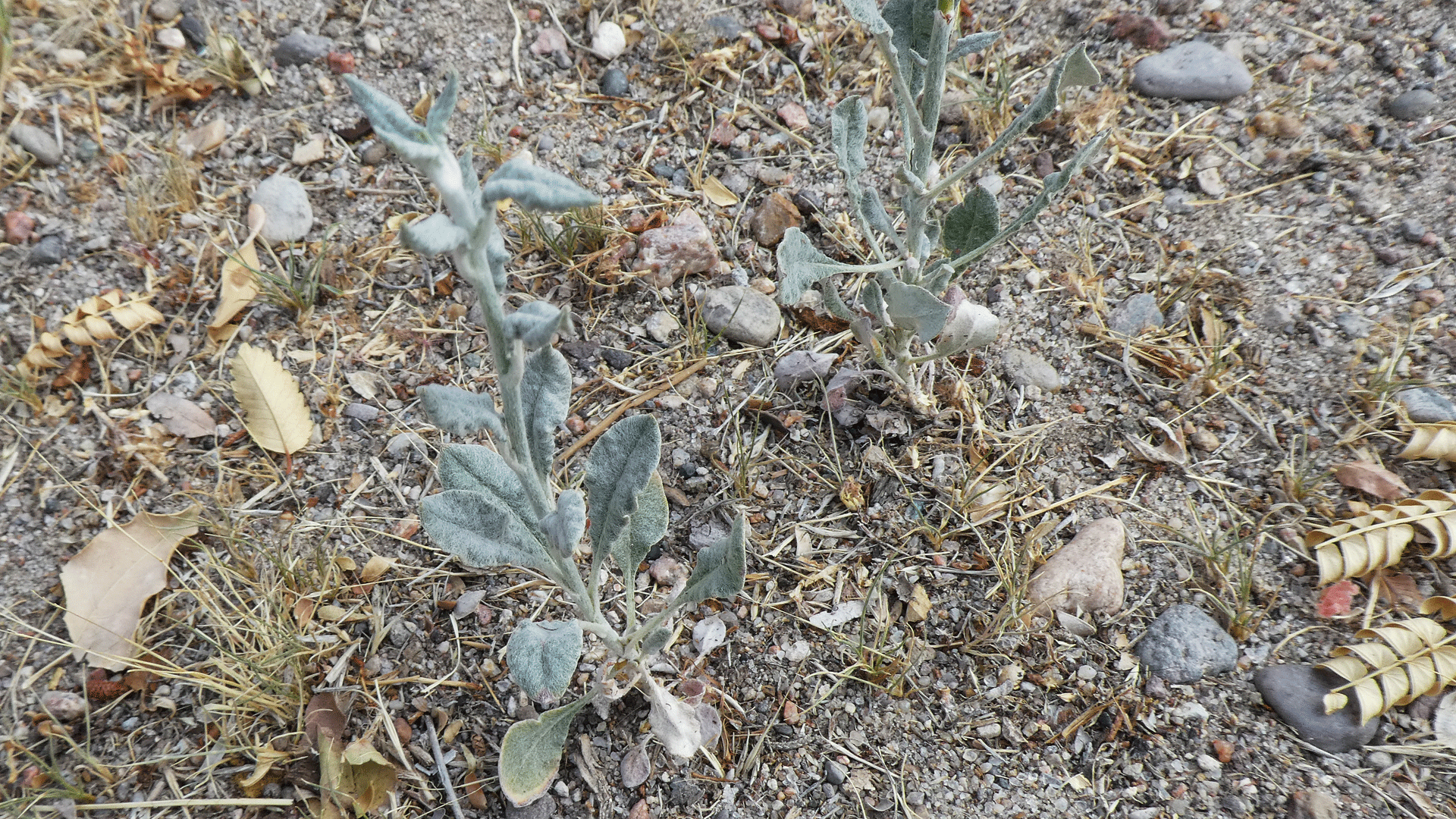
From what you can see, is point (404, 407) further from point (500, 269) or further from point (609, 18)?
point (609, 18)

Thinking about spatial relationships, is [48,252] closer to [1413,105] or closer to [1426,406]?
[1426,406]

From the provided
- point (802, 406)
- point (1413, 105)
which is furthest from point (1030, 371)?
point (1413, 105)

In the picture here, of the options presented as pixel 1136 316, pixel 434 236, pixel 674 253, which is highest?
A: pixel 434 236

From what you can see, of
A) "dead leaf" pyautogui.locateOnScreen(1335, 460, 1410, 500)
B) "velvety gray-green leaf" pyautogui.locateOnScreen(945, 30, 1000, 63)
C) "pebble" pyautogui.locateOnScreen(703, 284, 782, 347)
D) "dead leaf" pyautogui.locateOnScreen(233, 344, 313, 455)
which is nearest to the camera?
"velvety gray-green leaf" pyautogui.locateOnScreen(945, 30, 1000, 63)

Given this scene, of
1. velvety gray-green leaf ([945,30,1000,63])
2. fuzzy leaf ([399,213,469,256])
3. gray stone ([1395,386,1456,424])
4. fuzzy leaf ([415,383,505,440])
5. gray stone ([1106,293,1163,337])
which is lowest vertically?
gray stone ([1395,386,1456,424])

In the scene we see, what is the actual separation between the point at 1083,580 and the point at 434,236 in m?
1.50

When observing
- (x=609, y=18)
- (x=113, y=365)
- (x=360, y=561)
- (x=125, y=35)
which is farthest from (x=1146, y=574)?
(x=125, y=35)

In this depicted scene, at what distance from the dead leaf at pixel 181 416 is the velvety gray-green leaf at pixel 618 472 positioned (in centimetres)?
111

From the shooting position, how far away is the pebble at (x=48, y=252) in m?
2.28

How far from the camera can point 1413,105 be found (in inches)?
96.8

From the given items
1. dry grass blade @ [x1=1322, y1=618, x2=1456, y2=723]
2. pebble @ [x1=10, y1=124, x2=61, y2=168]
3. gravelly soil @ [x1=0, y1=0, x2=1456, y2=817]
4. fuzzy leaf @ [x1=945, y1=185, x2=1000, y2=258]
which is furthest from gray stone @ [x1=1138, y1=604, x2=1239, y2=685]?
pebble @ [x1=10, y1=124, x2=61, y2=168]

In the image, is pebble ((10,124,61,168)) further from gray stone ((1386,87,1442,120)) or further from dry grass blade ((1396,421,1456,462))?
gray stone ((1386,87,1442,120))

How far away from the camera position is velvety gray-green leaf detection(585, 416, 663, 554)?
59.6 inches

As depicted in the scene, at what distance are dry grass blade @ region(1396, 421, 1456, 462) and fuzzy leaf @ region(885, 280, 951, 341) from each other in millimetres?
1078
